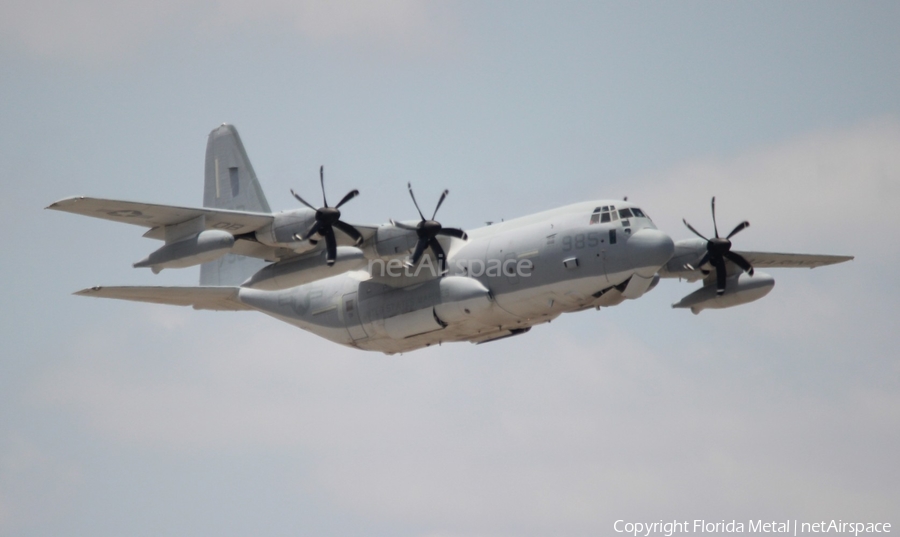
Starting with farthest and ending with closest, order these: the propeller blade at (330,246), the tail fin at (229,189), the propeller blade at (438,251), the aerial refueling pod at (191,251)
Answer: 1. the tail fin at (229,189)
2. the propeller blade at (438,251)
3. the propeller blade at (330,246)
4. the aerial refueling pod at (191,251)

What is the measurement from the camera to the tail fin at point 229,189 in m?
41.2

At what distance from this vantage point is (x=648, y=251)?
112 feet

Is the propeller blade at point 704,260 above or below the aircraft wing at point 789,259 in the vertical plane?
above

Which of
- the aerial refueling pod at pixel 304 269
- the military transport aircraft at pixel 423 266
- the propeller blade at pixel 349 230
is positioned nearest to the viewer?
the military transport aircraft at pixel 423 266

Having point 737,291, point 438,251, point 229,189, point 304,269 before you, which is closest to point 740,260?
point 737,291

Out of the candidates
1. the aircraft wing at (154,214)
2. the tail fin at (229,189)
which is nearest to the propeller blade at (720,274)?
the aircraft wing at (154,214)

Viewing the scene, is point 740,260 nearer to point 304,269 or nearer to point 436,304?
point 436,304

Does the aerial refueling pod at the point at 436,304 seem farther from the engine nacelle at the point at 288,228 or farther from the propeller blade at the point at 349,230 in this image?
the engine nacelle at the point at 288,228

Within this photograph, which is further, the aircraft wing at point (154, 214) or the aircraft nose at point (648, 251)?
the aircraft nose at point (648, 251)

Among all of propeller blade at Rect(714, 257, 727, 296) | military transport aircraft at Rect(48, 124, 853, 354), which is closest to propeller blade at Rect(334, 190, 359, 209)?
military transport aircraft at Rect(48, 124, 853, 354)

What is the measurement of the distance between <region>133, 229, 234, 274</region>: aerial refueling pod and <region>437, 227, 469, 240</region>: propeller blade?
23.1ft

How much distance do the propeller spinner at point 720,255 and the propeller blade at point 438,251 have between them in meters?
8.20

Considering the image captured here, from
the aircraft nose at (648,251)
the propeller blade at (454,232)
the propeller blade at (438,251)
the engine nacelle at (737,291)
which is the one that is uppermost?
the propeller blade at (454,232)

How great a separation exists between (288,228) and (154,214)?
3.82 meters
